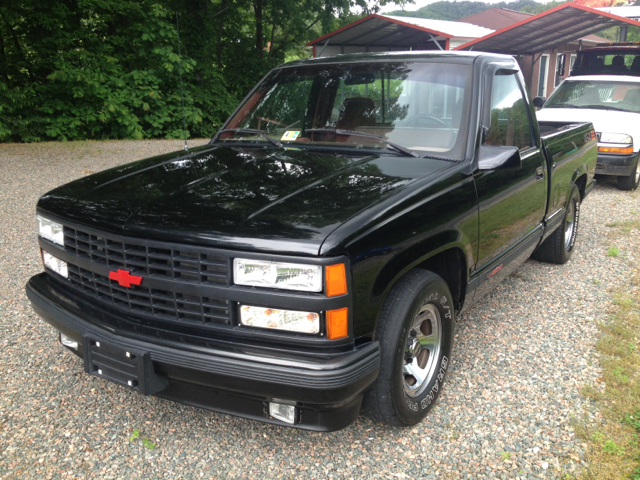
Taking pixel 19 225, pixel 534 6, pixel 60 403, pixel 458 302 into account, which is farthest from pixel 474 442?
pixel 534 6

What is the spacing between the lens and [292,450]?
2719 millimetres

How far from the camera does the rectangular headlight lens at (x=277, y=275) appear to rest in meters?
2.16

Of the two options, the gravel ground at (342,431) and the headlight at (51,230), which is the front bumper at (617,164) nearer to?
the gravel ground at (342,431)

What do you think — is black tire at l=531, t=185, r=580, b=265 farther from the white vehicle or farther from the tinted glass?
the tinted glass

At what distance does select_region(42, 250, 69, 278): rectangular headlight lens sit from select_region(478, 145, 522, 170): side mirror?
2.35 metres

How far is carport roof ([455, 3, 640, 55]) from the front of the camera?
48.1 feet

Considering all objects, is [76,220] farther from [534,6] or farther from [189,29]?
[534,6]

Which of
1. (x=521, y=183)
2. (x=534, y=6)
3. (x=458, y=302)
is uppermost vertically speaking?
(x=534, y=6)

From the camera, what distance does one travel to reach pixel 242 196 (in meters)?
2.62

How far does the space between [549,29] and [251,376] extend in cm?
1835

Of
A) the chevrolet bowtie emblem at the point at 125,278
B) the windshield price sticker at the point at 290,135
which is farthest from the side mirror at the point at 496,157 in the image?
the chevrolet bowtie emblem at the point at 125,278

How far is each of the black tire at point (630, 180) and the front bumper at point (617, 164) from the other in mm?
359

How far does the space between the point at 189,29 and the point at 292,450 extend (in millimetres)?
15935

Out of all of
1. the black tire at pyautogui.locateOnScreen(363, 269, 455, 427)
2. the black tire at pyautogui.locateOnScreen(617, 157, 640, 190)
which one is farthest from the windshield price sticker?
the black tire at pyautogui.locateOnScreen(617, 157, 640, 190)
